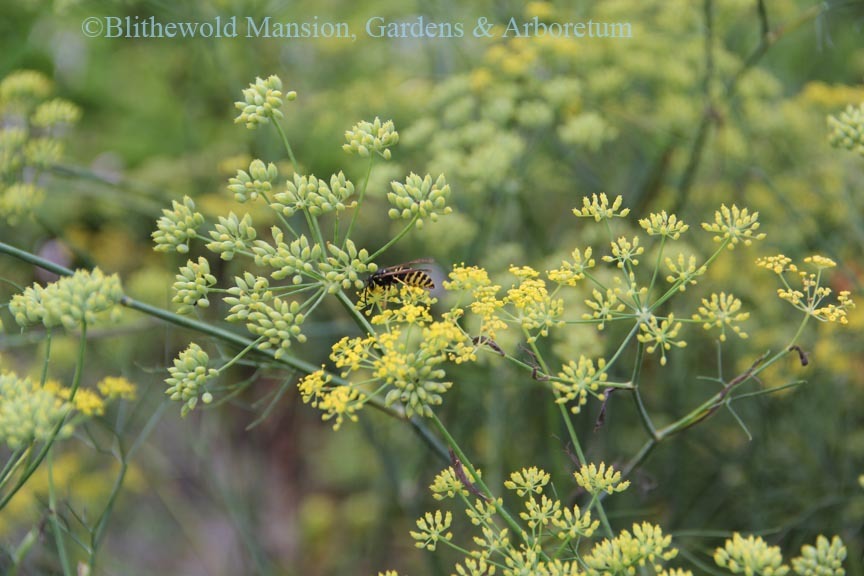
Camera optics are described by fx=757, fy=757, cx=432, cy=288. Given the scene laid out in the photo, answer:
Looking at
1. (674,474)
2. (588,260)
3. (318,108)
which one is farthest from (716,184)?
(588,260)

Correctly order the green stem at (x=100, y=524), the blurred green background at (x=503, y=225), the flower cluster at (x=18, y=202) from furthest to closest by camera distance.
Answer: the blurred green background at (x=503, y=225)
the flower cluster at (x=18, y=202)
the green stem at (x=100, y=524)

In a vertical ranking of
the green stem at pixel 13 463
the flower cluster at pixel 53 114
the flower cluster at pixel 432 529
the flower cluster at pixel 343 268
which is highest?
the flower cluster at pixel 53 114

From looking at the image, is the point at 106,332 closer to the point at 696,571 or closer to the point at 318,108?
the point at 318,108

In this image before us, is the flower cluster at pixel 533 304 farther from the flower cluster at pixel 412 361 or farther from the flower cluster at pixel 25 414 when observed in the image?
Result: the flower cluster at pixel 25 414

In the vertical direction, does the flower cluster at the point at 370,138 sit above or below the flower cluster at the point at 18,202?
below

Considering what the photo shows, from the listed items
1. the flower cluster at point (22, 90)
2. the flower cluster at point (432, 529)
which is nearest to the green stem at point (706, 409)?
the flower cluster at point (432, 529)

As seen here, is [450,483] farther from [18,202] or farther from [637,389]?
[18,202]

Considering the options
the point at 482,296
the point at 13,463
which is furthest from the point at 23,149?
the point at 482,296
